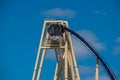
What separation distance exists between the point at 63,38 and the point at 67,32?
1.15 metres

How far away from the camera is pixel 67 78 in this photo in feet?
524

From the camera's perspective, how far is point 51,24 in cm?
16025

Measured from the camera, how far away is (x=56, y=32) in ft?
525

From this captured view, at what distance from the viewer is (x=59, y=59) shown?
165125mm

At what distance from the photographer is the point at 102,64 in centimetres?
16000

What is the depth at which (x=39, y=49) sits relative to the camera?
16238 centimetres

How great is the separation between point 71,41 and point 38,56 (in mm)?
5782

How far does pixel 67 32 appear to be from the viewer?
530 feet

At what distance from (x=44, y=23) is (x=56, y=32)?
312 centimetres

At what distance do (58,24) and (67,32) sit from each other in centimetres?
250

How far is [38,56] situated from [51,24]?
19.3 ft

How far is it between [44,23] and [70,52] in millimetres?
6668

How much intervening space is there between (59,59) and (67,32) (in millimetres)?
5729

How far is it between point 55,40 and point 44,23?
3.55 meters
